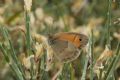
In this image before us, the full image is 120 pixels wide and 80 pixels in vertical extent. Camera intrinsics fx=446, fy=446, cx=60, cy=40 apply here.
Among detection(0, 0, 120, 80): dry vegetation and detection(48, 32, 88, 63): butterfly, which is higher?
detection(48, 32, 88, 63): butterfly

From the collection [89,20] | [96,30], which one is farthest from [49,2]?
[96,30]

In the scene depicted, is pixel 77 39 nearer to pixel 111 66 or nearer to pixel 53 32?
pixel 111 66

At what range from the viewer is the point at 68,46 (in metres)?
1.27

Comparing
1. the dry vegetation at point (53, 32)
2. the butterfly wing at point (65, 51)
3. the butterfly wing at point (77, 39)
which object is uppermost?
the butterfly wing at point (77, 39)

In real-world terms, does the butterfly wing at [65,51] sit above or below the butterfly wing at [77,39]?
below

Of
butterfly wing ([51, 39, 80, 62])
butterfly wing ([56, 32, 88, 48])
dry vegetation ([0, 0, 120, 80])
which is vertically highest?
butterfly wing ([56, 32, 88, 48])

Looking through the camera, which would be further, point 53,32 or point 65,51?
point 53,32

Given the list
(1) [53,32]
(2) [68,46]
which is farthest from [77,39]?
(1) [53,32]

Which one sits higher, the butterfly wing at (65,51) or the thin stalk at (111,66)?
the butterfly wing at (65,51)

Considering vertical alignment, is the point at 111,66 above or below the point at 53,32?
above

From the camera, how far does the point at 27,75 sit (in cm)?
126

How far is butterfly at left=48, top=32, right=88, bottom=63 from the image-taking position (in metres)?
1.24

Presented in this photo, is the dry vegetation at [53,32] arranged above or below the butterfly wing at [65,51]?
below

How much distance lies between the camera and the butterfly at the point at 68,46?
4.08 feet
